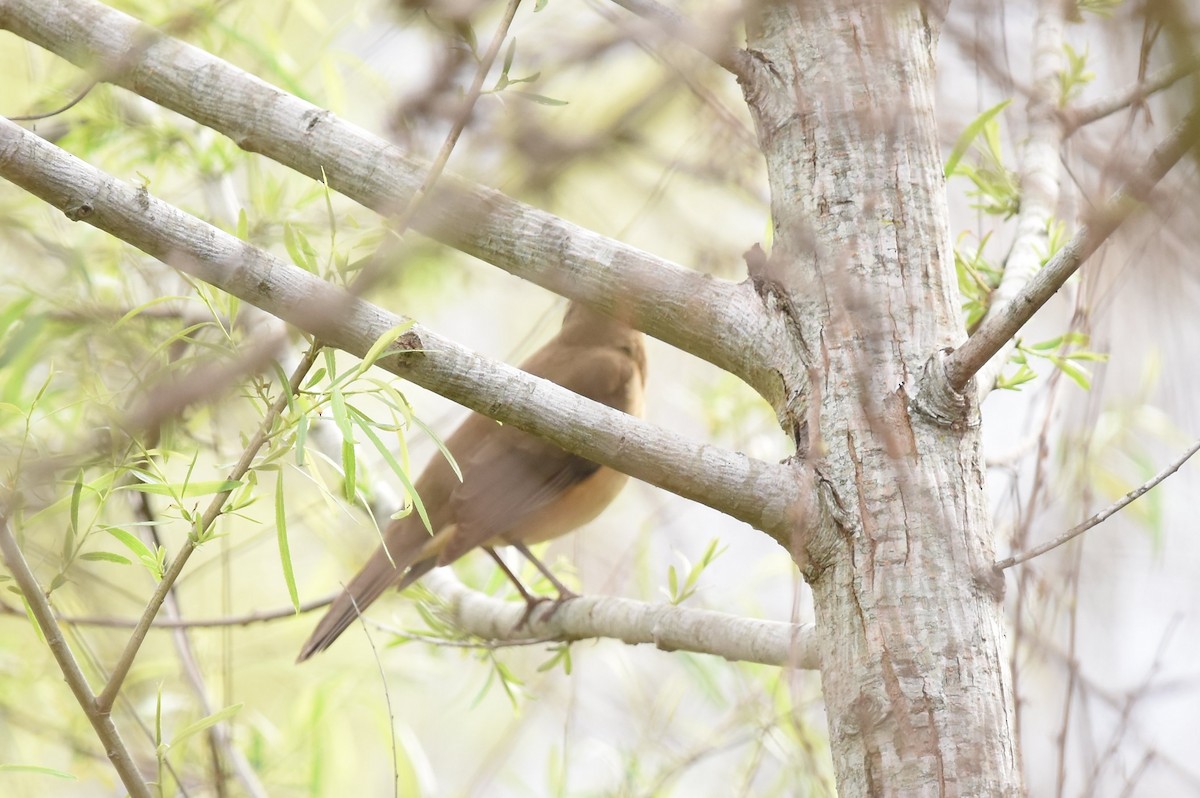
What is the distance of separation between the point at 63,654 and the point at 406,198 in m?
0.71

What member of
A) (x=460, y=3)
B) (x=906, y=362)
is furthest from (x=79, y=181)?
(x=906, y=362)

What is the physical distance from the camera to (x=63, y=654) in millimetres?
1232

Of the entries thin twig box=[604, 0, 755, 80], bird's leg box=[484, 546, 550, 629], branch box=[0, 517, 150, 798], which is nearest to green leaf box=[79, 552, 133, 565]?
branch box=[0, 517, 150, 798]

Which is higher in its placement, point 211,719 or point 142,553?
point 142,553

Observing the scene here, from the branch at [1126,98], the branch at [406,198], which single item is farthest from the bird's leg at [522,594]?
the branch at [1126,98]

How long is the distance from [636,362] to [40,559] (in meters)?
2.10

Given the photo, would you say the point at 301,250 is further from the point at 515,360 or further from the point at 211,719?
the point at 515,360

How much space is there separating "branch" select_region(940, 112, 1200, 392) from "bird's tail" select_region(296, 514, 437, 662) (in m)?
1.55

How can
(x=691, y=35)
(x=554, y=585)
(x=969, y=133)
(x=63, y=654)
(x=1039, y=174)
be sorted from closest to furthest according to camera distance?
(x=691, y=35) < (x=63, y=654) < (x=969, y=133) < (x=1039, y=174) < (x=554, y=585)

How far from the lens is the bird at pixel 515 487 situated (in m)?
2.82

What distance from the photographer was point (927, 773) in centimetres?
129

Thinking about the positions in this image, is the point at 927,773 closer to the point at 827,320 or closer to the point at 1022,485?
the point at 827,320

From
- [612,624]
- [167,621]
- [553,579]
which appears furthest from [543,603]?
[167,621]

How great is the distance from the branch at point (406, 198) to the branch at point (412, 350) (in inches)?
7.0
